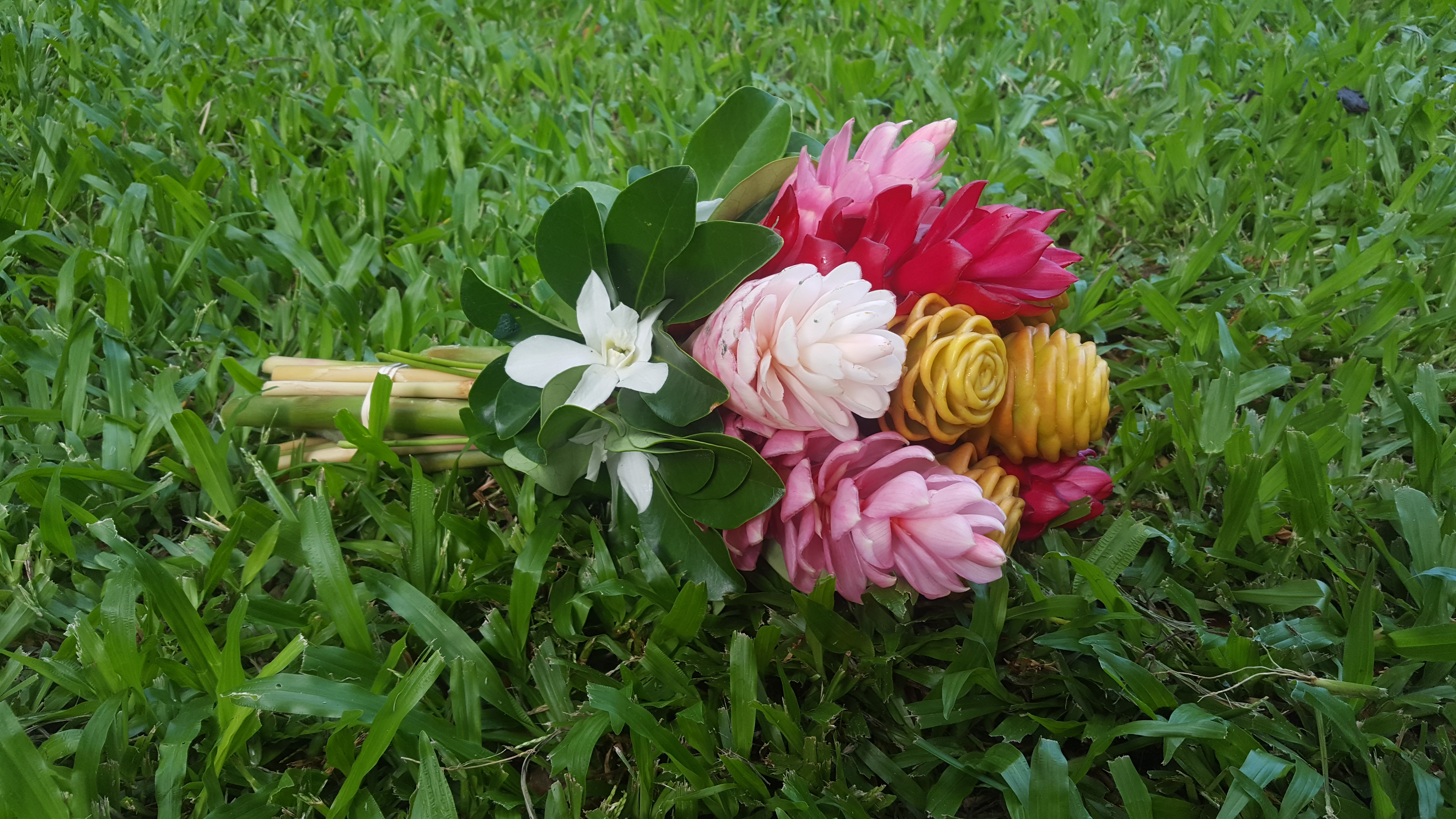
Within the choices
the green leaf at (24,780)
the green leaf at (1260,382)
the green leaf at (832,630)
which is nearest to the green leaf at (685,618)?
the green leaf at (832,630)

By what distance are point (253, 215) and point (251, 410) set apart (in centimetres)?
62

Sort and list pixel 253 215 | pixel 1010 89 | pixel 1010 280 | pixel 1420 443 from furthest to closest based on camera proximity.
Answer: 1. pixel 1010 89
2. pixel 253 215
3. pixel 1420 443
4. pixel 1010 280

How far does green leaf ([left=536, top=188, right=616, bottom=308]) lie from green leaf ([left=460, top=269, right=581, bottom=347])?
0.13 feet

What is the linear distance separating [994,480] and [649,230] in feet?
1.44

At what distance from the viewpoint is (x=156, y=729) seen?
93cm

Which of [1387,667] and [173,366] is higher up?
[173,366]

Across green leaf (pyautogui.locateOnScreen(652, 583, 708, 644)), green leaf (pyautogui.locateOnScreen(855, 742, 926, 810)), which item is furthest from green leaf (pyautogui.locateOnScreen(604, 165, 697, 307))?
green leaf (pyautogui.locateOnScreen(855, 742, 926, 810))

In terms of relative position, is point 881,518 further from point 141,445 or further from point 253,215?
point 253,215

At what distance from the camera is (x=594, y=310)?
0.92 m

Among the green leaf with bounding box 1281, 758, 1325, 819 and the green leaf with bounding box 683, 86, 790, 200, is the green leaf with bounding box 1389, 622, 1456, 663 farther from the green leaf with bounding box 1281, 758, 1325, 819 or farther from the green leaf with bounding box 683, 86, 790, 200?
the green leaf with bounding box 683, 86, 790, 200

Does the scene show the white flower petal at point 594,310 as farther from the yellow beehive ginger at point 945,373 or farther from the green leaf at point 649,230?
the yellow beehive ginger at point 945,373

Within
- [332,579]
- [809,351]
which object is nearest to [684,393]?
[809,351]

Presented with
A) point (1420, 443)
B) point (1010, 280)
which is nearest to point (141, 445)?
point (1010, 280)

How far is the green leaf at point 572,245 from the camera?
34.9 inches
